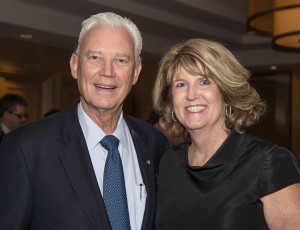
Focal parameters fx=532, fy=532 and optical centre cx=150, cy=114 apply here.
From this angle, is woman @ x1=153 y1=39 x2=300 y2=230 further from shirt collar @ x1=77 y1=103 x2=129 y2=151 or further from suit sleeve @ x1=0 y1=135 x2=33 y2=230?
suit sleeve @ x1=0 y1=135 x2=33 y2=230

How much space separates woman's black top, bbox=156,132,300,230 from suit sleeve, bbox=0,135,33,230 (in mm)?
574

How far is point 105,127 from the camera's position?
2098mm

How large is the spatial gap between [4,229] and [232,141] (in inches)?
35.6

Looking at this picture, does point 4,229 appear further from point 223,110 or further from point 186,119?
point 223,110

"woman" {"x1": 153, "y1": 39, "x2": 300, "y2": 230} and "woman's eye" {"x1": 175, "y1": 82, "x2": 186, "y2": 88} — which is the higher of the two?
"woman's eye" {"x1": 175, "y1": 82, "x2": 186, "y2": 88}

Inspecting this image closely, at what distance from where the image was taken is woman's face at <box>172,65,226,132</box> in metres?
2.04

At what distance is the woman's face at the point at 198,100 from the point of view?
204cm

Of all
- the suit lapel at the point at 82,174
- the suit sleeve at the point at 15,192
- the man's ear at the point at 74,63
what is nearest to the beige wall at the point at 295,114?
the man's ear at the point at 74,63

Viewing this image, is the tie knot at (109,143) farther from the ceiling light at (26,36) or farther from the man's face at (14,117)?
the ceiling light at (26,36)

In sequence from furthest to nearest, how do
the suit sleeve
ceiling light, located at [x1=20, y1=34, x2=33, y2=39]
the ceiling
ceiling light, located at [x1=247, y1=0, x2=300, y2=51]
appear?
ceiling light, located at [x1=20, y1=34, x2=33, y2=39]
the ceiling
ceiling light, located at [x1=247, y1=0, x2=300, y2=51]
the suit sleeve

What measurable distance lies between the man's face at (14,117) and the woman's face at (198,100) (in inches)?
146

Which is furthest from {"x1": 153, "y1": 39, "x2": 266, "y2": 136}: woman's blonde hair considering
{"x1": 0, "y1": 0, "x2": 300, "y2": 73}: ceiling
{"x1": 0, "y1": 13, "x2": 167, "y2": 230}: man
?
{"x1": 0, "y1": 0, "x2": 300, "y2": 73}: ceiling

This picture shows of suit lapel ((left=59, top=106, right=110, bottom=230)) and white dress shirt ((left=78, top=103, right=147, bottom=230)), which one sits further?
white dress shirt ((left=78, top=103, right=147, bottom=230))

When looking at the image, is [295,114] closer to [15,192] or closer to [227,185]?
[227,185]
